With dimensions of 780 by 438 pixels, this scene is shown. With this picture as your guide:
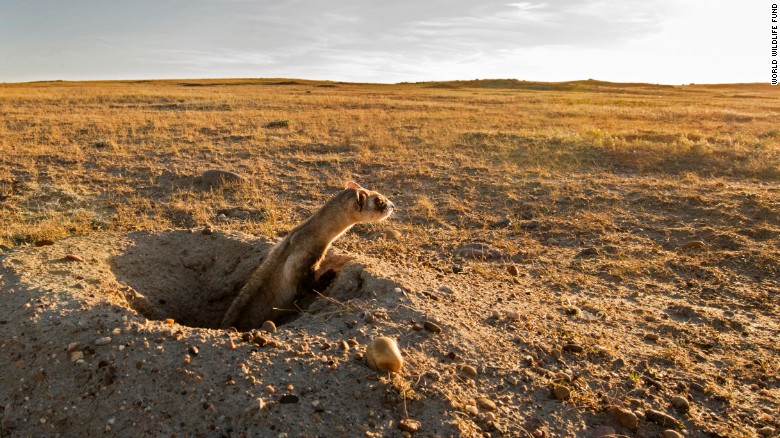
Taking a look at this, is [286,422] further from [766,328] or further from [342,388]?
[766,328]

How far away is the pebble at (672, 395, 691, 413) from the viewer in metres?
4.02

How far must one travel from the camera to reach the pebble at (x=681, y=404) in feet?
13.2

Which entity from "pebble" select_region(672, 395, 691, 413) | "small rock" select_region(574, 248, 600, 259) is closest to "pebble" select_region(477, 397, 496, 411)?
"pebble" select_region(672, 395, 691, 413)

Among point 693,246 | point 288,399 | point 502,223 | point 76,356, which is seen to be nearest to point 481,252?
point 502,223

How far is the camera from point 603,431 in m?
3.65

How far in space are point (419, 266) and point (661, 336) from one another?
2.70 meters

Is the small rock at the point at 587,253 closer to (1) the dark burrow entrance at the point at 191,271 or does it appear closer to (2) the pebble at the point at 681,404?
(1) the dark burrow entrance at the point at 191,271

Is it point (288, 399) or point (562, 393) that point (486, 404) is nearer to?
point (562, 393)

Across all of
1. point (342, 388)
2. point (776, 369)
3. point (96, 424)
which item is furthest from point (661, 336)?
point (96, 424)

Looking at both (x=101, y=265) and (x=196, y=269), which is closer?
(x=101, y=265)

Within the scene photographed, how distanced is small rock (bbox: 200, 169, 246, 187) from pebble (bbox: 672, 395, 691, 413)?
8534mm

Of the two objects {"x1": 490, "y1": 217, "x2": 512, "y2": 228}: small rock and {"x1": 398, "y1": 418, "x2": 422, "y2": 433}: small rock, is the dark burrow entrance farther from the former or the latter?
{"x1": 490, "y1": 217, "x2": 512, "y2": 228}: small rock

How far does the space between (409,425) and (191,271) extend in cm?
402

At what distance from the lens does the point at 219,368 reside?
3.69 meters
